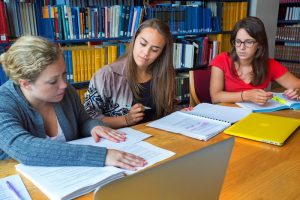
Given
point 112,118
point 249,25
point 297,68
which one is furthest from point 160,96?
point 297,68

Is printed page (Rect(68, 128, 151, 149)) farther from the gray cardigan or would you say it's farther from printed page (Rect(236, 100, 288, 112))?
printed page (Rect(236, 100, 288, 112))

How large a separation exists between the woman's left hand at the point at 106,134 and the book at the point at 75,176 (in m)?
0.09

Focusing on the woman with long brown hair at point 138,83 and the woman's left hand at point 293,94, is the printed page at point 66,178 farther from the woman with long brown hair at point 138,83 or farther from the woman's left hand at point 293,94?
the woman's left hand at point 293,94

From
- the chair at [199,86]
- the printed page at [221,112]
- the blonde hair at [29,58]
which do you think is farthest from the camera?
the chair at [199,86]

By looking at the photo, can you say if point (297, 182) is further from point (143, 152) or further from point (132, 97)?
point (132, 97)

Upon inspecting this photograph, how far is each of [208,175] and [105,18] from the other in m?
2.30

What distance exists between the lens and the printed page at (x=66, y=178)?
2.71 ft

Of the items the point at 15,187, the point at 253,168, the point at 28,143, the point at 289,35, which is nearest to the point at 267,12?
the point at 289,35

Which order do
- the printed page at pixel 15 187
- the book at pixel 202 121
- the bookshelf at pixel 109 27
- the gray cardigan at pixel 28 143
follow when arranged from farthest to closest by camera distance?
the bookshelf at pixel 109 27
the book at pixel 202 121
the gray cardigan at pixel 28 143
the printed page at pixel 15 187

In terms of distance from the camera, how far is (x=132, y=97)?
1.78 metres

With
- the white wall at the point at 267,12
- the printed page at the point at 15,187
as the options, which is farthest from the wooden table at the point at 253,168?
the white wall at the point at 267,12

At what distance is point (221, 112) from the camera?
1.64 meters

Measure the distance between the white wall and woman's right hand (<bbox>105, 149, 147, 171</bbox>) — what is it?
3.30 metres

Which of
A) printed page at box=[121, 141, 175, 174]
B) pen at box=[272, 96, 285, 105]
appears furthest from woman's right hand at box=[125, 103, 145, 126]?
pen at box=[272, 96, 285, 105]
